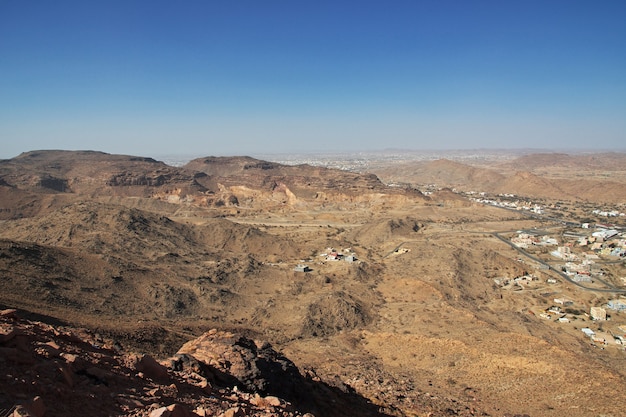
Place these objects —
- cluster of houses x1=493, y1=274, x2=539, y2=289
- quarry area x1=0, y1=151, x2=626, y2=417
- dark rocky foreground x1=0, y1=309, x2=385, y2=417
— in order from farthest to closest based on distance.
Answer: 1. cluster of houses x1=493, y1=274, x2=539, y2=289
2. quarry area x1=0, y1=151, x2=626, y2=417
3. dark rocky foreground x1=0, y1=309, x2=385, y2=417

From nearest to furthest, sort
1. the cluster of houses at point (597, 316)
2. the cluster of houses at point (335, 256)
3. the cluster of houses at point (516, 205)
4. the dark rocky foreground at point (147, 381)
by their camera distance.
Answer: the dark rocky foreground at point (147, 381) → the cluster of houses at point (597, 316) → the cluster of houses at point (335, 256) → the cluster of houses at point (516, 205)

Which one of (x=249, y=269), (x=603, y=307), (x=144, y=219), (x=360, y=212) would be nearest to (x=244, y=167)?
(x=360, y=212)

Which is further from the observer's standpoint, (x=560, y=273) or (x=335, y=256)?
(x=335, y=256)

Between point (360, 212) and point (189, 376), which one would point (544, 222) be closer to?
point (360, 212)

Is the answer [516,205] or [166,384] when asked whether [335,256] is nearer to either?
[166,384]

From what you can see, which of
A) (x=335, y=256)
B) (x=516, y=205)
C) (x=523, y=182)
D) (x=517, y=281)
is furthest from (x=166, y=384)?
(x=523, y=182)

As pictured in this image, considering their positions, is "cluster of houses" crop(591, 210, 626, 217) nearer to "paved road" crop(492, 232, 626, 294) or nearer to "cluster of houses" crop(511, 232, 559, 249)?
"cluster of houses" crop(511, 232, 559, 249)

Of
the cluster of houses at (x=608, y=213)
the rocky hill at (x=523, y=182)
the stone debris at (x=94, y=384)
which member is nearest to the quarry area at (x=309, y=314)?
the stone debris at (x=94, y=384)

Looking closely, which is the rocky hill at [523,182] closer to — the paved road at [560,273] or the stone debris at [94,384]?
the paved road at [560,273]

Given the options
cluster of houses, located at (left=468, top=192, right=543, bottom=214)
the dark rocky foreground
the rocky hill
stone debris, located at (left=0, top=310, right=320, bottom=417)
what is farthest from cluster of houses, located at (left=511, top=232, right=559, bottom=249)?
the rocky hill
